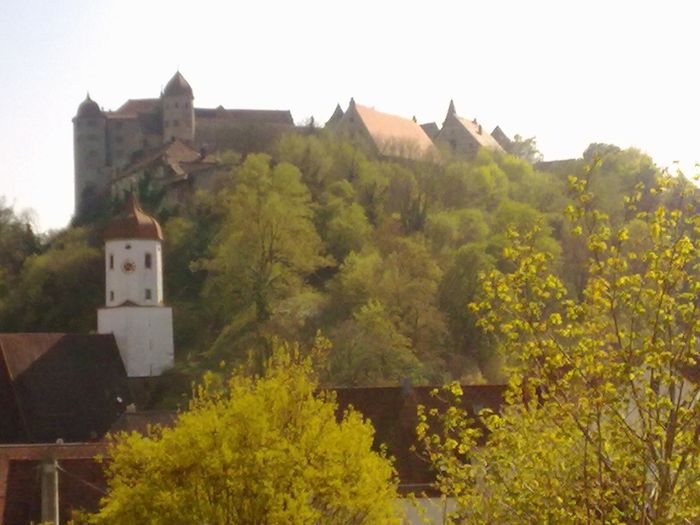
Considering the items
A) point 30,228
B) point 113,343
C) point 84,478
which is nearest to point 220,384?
point 113,343

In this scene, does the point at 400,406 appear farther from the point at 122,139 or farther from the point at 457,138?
the point at 457,138

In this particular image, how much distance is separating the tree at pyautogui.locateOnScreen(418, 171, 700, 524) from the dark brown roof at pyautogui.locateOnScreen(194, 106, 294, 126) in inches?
3771

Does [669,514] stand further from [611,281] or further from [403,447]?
[403,447]

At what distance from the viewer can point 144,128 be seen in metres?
111

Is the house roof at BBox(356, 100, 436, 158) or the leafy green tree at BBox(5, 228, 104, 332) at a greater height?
the house roof at BBox(356, 100, 436, 158)

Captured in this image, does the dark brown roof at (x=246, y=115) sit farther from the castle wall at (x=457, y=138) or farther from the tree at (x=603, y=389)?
the tree at (x=603, y=389)

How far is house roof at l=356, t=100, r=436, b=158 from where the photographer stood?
106 metres

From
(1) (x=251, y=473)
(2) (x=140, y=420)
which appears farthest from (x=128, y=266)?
(1) (x=251, y=473)

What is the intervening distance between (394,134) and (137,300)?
52.9 meters

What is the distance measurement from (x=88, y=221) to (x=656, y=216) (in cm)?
7730

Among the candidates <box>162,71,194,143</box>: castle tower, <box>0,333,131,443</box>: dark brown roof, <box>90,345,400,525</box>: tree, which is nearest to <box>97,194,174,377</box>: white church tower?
<box>0,333,131,443</box>: dark brown roof

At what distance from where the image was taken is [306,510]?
26141 mm

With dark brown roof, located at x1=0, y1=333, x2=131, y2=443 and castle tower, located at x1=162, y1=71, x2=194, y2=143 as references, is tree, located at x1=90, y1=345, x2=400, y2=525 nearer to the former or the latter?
dark brown roof, located at x1=0, y1=333, x2=131, y2=443

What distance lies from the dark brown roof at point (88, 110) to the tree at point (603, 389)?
99.1 metres
